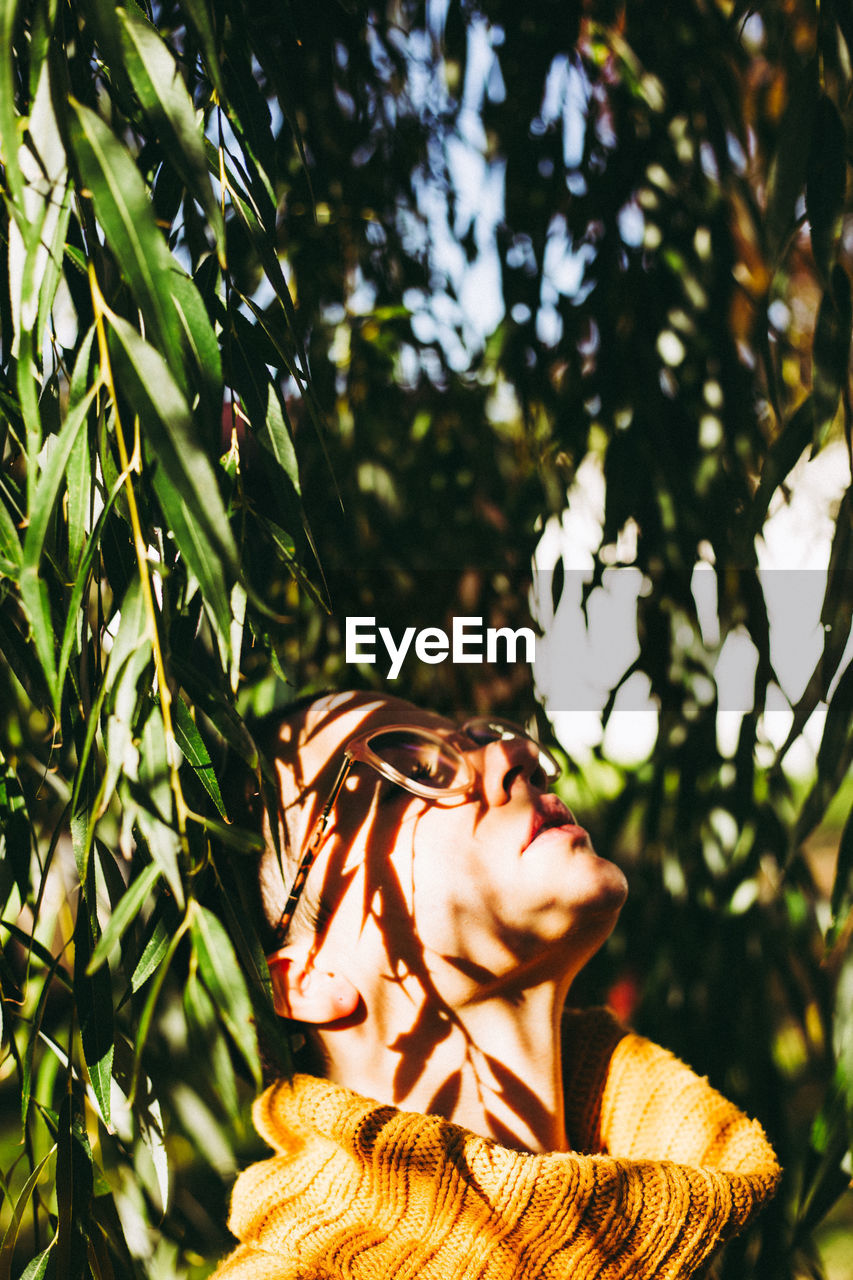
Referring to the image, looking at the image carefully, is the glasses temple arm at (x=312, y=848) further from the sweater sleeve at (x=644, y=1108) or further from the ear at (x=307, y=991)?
the sweater sleeve at (x=644, y=1108)

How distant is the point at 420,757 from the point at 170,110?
532mm

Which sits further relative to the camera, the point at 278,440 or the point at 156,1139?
the point at 156,1139

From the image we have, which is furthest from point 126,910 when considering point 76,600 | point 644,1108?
point 644,1108

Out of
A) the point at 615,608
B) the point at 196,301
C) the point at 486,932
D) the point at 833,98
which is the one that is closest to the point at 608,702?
the point at 615,608

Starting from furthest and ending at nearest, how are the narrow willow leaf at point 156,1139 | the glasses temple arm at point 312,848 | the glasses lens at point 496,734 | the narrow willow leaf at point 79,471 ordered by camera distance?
the glasses lens at point 496,734 < the glasses temple arm at point 312,848 < the narrow willow leaf at point 156,1139 < the narrow willow leaf at point 79,471

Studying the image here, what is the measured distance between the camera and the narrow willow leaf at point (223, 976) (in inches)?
18.4

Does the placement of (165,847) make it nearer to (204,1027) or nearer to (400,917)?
(204,1027)

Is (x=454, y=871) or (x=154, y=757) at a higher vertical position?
(x=154, y=757)

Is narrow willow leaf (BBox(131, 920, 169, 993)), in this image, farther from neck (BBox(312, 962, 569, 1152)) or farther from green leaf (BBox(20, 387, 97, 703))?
neck (BBox(312, 962, 569, 1152))

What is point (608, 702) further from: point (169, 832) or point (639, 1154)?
point (169, 832)

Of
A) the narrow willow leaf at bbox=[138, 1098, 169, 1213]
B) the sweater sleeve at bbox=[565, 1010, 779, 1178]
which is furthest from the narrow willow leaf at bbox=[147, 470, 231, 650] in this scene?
the sweater sleeve at bbox=[565, 1010, 779, 1178]

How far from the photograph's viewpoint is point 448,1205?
0.67 metres

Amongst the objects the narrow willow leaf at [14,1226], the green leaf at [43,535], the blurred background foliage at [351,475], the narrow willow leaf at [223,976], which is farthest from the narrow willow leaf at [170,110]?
the narrow willow leaf at [14,1226]

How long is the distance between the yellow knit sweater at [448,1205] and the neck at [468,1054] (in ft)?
0.26
